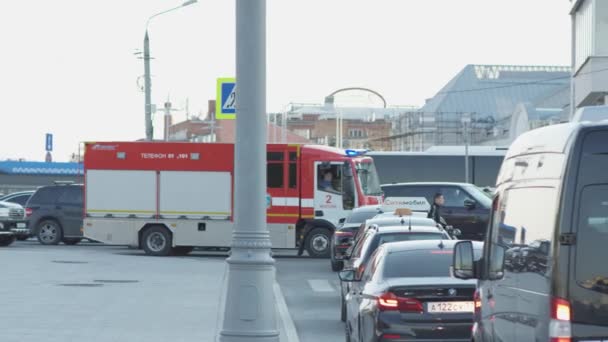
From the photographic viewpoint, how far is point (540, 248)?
266 inches

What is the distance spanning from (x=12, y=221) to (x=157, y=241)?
5.45 metres

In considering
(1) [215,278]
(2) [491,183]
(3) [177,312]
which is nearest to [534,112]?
(2) [491,183]

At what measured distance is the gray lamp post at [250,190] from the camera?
418 inches

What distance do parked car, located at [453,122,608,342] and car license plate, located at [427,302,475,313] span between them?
381 centimetres

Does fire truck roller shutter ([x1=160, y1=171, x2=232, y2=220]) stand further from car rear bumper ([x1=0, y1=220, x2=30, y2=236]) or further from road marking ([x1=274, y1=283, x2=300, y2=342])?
road marking ([x1=274, y1=283, x2=300, y2=342])

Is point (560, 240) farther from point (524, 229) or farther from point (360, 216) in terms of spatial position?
point (360, 216)

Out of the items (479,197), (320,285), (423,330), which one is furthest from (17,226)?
(423,330)

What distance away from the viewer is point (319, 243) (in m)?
32.8

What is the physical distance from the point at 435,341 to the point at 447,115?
93.2m

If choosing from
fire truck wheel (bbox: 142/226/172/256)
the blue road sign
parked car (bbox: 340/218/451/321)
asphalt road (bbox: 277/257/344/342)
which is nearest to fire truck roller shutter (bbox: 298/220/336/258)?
asphalt road (bbox: 277/257/344/342)

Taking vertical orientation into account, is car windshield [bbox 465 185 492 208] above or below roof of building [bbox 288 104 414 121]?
below

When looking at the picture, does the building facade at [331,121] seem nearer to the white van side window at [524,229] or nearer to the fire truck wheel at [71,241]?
the fire truck wheel at [71,241]

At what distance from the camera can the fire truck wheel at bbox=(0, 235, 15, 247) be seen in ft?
121

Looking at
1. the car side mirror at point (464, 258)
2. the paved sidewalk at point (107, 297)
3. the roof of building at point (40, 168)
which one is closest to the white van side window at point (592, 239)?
the car side mirror at point (464, 258)
